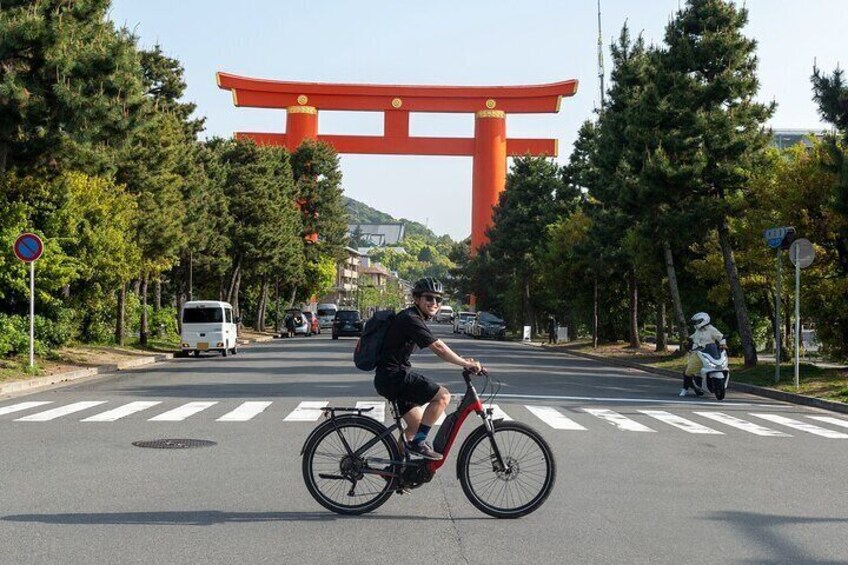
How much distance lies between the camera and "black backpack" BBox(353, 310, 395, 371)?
7234mm

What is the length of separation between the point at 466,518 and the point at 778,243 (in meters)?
16.8

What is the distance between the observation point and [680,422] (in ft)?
47.6

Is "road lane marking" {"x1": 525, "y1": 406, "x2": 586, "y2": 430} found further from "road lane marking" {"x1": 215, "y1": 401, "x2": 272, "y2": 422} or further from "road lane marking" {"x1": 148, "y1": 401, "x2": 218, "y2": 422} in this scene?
"road lane marking" {"x1": 148, "y1": 401, "x2": 218, "y2": 422}

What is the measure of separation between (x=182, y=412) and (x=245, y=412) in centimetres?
96

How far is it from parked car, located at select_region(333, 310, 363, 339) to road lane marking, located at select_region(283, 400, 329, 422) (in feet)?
128

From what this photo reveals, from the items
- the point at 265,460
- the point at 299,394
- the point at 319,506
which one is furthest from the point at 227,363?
the point at 319,506

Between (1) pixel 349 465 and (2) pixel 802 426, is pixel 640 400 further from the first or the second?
(1) pixel 349 465

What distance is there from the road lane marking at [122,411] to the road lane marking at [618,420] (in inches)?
283

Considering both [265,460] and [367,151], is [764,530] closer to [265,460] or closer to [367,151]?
[265,460]

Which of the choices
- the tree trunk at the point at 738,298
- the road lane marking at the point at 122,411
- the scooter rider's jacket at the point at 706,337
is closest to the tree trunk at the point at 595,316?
the tree trunk at the point at 738,298

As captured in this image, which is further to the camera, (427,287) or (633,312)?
(633,312)

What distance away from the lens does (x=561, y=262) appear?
163 ft

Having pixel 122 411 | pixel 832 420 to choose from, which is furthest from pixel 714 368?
pixel 122 411

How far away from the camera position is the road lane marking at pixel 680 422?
13.4 m
